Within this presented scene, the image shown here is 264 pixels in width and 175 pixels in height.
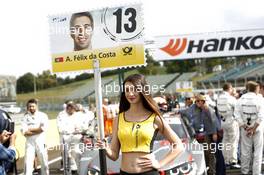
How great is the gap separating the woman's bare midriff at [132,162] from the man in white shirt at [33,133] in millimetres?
6130

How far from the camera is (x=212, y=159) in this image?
8.59m

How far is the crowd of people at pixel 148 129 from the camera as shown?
4000 mm

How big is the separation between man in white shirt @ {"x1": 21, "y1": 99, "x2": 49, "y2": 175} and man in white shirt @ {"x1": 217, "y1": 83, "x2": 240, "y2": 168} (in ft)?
12.8

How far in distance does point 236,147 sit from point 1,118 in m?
7.62

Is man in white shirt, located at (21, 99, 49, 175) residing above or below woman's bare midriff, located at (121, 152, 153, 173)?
below

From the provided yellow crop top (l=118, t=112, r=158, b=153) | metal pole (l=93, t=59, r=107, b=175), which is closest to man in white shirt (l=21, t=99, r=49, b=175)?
metal pole (l=93, t=59, r=107, b=175)

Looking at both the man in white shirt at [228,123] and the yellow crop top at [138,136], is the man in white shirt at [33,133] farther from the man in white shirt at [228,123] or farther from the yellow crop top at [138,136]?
the yellow crop top at [138,136]

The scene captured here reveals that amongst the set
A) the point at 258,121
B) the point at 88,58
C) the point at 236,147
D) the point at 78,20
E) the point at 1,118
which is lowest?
the point at 236,147

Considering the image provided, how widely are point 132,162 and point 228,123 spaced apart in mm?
6946

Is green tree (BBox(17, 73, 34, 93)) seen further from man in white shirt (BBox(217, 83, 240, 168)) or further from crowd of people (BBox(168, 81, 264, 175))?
crowd of people (BBox(168, 81, 264, 175))

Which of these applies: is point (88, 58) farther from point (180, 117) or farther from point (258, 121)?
point (258, 121)

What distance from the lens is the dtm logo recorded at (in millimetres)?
26292

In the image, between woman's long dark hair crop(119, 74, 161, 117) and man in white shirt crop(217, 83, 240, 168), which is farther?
man in white shirt crop(217, 83, 240, 168)

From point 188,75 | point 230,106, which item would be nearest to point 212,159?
point 230,106
